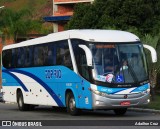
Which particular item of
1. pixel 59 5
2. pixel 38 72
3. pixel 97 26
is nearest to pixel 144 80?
pixel 38 72

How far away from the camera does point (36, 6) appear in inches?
7170

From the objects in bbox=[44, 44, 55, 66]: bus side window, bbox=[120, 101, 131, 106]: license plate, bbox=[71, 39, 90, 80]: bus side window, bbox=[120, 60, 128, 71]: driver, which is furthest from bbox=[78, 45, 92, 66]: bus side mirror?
bbox=[44, 44, 55, 66]: bus side window

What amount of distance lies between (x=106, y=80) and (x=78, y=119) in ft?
6.08

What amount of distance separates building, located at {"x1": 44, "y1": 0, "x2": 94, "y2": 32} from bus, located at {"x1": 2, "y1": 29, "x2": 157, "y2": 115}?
150 feet

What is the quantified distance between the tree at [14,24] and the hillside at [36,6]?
91843mm

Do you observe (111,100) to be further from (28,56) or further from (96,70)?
(28,56)

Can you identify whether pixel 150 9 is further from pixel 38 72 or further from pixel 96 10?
pixel 38 72

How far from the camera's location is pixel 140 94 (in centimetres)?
2312

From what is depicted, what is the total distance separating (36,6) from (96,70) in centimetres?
16111

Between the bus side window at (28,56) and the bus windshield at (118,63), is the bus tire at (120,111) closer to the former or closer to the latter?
the bus windshield at (118,63)

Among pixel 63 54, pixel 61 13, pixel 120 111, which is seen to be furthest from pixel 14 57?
pixel 61 13

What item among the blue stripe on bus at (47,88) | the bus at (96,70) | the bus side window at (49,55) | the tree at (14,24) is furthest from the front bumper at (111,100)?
the tree at (14,24)

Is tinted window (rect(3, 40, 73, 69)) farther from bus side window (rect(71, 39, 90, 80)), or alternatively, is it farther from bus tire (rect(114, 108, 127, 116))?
bus tire (rect(114, 108, 127, 116))

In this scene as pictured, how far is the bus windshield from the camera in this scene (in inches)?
894
